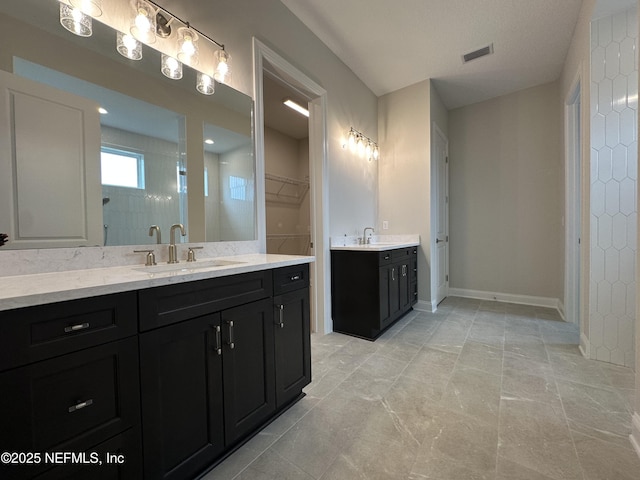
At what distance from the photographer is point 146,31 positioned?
1.43 m

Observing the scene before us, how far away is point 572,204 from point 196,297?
3.71 meters

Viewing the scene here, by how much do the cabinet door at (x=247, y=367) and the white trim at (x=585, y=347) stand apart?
2489 millimetres

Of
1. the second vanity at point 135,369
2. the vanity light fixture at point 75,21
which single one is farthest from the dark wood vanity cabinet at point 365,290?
the vanity light fixture at point 75,21

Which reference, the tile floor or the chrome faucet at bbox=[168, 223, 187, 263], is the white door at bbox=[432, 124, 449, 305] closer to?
the tile floor

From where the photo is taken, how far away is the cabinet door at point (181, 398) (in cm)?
97

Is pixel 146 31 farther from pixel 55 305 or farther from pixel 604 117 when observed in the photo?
pixel 604 117

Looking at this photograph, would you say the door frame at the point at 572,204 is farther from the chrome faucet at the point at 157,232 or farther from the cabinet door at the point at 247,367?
the chrome faucet at the point at 157,232

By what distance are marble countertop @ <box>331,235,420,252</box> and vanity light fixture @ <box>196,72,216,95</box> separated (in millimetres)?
1709

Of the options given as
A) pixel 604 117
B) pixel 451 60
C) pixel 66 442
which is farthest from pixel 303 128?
pixel 66 442

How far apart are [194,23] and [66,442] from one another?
205 cm

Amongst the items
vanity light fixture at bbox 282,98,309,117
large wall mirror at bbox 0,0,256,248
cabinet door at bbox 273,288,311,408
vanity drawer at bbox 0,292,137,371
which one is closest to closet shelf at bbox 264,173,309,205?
vanity light fixture at bbox 282,98,309,117

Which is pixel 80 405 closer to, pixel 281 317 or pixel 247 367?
pixel 247 367

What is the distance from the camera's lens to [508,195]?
3.94 meters

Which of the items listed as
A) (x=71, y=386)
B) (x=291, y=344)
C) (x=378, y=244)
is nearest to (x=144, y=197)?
(x=71, y=386)
